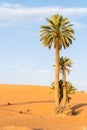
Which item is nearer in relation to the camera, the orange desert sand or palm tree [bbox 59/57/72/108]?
the orange desert sand

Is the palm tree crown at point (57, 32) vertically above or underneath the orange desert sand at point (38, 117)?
above

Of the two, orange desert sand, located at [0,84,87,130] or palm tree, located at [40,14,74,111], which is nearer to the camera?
orange desert sand, located at [0,84,87,130]

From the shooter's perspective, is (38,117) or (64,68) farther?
(64,68)

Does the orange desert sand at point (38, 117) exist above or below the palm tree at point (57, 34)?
below

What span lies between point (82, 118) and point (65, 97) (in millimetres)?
4604

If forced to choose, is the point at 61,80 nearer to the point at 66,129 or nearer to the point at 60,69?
the point at 60,69

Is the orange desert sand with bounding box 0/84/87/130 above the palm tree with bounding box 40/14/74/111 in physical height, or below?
below

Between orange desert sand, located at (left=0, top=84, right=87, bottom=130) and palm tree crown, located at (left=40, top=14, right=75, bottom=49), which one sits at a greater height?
palm tree crown, located at (left=40, top=14, right=75, bottom=49)

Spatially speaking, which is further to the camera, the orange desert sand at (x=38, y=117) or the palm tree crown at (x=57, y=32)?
the palm tree crown at (x=57, y=32)

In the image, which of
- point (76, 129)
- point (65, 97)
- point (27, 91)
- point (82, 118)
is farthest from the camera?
point (27, 91)

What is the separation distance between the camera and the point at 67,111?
145 ft

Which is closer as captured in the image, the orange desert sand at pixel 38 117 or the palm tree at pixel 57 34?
the orange desert sand at pixel 38 117

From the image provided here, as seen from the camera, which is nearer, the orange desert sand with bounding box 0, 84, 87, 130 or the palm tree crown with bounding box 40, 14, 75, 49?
the orange desert sand with bounding box 0, 84, 87, 130

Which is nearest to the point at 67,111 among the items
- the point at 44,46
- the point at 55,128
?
the point at 44,46
